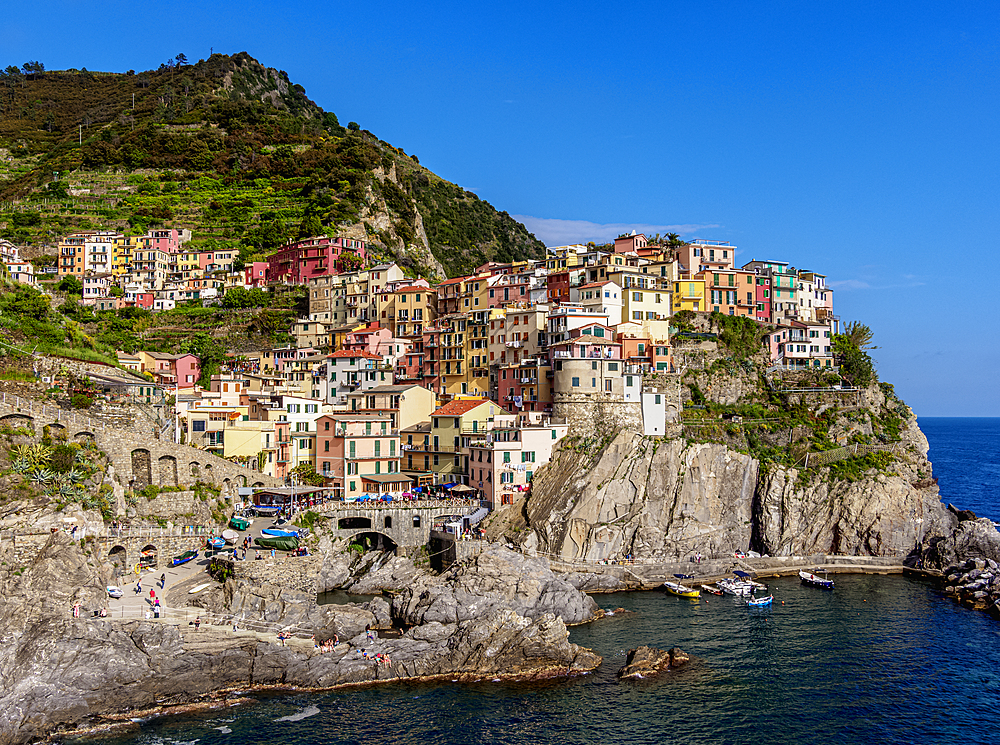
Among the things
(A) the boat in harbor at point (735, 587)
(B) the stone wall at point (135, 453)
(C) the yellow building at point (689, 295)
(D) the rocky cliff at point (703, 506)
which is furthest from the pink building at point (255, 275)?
(A) the boat in harbor at point (735, 587)

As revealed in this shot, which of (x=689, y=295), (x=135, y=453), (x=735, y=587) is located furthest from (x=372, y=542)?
(x=689, y=295)

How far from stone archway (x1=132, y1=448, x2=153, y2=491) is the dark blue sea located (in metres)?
19.4

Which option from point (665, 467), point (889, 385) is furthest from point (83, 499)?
point (889, 385)

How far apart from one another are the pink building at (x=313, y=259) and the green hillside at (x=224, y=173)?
721 cm

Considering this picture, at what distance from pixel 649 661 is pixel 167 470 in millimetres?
31393

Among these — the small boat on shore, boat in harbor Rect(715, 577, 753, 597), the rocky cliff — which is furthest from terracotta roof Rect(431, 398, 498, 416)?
the small boat on shore

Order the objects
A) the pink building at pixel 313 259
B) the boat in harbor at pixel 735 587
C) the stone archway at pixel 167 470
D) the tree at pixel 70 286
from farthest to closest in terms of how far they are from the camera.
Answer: the pink building at pixel 313 259
the tree at pixel 70 286
the boat in harbor at pixel 735 587
the stone archway at pixel 167 470

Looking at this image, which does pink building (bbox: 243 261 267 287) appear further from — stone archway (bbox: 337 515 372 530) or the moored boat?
the moored boat

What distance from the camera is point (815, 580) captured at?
183 ft

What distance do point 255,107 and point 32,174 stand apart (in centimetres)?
3989

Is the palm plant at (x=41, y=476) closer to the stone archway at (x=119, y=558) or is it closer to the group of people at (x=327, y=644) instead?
the stone archway at (x=119, y=558)

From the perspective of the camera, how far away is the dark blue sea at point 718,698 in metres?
34.3

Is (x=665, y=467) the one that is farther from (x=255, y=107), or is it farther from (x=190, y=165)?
(x=255, y=107)

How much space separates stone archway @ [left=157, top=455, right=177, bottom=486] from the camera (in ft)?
170
